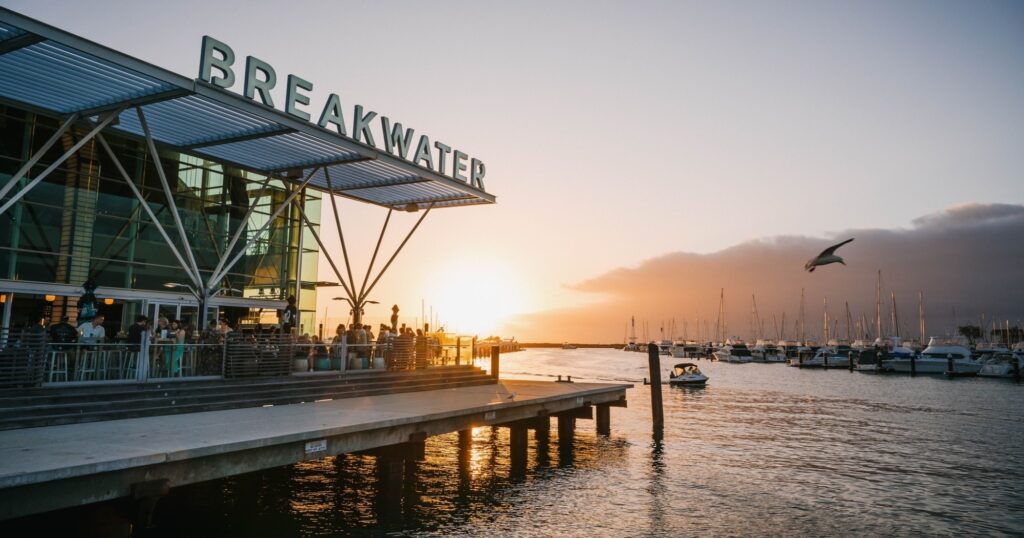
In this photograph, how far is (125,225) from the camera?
25672mm

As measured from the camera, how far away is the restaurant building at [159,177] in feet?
56.3

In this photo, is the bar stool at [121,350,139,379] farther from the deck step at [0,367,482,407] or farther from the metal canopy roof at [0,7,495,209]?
the metal canopy roof at [0,7,495,209]

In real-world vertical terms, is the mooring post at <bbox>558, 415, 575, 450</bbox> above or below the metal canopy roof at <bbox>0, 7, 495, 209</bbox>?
A: below

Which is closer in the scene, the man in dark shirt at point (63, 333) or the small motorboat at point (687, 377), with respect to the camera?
the man in dark shirt at point (63, 333)

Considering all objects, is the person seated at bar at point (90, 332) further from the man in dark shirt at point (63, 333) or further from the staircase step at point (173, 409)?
the staircase step at point (173, 409)

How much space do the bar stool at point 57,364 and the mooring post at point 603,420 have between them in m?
22.1

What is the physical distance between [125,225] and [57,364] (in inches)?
549

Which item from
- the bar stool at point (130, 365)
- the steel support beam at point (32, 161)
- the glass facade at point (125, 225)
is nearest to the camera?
the bar stool at point (130, 365)

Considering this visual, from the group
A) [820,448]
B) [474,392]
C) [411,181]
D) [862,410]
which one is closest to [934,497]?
[820,448]

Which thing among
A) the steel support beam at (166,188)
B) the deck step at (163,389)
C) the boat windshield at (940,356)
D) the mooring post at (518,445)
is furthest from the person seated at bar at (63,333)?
the boat windshield at (940,356)

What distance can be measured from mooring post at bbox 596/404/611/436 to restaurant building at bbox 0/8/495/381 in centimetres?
1134

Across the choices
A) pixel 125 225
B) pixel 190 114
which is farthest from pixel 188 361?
pixel 125 225

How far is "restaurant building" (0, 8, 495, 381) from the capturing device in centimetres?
1716

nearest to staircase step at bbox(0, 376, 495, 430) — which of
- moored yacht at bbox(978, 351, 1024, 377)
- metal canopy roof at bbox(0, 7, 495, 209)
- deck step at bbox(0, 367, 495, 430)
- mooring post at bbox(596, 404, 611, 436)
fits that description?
deck step at bbox(0, 367, 495, 430)
